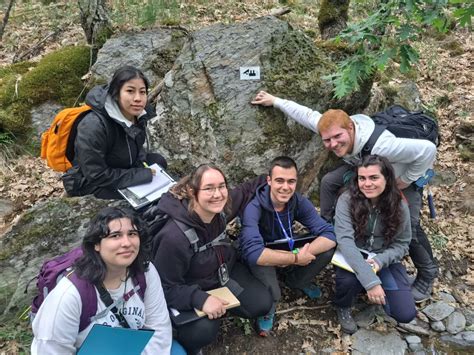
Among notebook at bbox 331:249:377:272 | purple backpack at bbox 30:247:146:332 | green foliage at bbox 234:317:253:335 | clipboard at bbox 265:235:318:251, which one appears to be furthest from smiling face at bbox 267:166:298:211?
purple backpack at bbox 30:247:146:332

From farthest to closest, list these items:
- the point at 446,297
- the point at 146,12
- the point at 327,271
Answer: the point at 146,12 < the point at 327,271 < the point at 446,297

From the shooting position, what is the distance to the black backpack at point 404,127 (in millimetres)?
4789

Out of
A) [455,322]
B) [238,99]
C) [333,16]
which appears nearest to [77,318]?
[238,99]

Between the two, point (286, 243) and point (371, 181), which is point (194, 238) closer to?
point (286, 243)

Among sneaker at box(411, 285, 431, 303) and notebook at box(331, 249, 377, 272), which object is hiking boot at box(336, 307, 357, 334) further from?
sneaker at box(411, 285, 431, 303)

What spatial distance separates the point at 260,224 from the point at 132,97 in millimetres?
2075

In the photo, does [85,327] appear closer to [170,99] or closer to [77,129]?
[77,129]

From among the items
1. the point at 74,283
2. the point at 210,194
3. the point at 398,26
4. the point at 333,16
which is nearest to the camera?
the point at 74,283

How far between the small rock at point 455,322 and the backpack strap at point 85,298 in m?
4.14

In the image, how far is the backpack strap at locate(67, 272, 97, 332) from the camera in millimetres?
2980

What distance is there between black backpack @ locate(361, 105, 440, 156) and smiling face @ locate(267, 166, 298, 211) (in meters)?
1.08

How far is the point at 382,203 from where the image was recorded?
14.9 feet

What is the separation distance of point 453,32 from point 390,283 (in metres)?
10.6

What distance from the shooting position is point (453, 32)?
1220 centimetres
